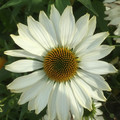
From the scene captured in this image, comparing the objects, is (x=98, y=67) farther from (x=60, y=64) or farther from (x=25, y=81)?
(x=25, y=81)

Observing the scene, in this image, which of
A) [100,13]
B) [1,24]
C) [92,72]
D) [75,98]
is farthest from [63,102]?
[1,24]

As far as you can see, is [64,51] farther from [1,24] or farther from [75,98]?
[1,24]

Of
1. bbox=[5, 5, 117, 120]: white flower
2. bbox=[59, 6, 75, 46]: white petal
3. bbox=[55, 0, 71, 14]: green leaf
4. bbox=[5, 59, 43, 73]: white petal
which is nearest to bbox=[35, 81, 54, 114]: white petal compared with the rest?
bbox=[5, 5, 117, 120]: white flower

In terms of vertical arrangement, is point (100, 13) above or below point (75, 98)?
above

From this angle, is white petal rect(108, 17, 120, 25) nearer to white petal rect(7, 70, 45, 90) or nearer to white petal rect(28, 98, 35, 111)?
white petal rect(7, 70, 45, 90)

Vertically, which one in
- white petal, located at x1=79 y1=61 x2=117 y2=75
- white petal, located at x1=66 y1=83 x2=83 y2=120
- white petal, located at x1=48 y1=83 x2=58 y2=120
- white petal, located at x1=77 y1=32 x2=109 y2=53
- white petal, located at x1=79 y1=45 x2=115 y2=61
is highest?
white petal, located at x1=77 y1=32 x2=109 y2=53
